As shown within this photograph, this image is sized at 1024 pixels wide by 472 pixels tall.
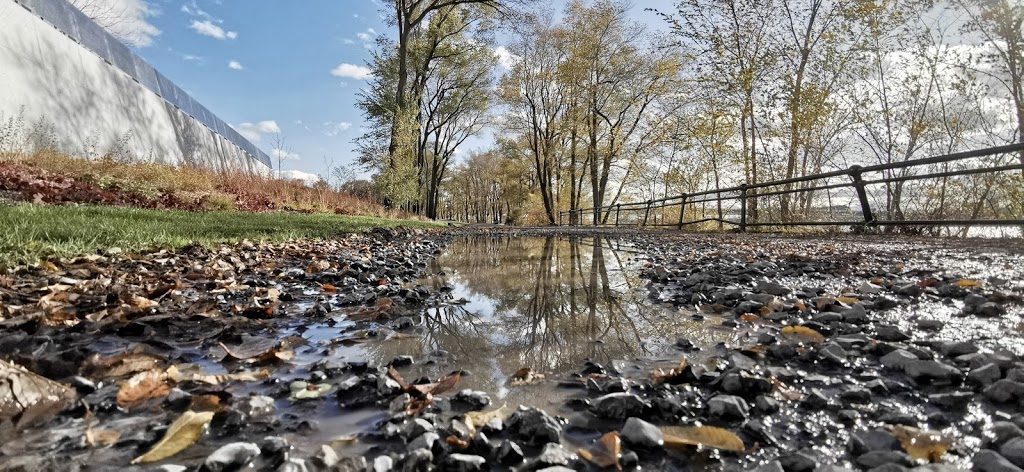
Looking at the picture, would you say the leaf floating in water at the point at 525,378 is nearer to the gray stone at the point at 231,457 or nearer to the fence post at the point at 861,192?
the gray stone at the point at 231,457

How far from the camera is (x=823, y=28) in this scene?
11.0 metres

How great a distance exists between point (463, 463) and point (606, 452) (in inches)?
13.3

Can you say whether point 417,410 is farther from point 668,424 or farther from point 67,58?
point 67,58

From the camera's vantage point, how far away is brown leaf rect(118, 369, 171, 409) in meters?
1.29

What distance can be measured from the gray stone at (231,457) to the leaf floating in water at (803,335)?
2057 mm

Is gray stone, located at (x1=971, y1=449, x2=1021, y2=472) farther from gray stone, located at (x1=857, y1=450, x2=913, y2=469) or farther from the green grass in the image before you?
the green grass

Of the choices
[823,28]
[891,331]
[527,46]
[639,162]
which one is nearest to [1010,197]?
[823,28]

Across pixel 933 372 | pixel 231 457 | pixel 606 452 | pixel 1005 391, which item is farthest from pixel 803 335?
pixel 231 457

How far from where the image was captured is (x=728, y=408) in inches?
48.6

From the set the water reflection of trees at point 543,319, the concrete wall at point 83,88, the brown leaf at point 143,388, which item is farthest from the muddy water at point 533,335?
the concrete wall at point 83,88

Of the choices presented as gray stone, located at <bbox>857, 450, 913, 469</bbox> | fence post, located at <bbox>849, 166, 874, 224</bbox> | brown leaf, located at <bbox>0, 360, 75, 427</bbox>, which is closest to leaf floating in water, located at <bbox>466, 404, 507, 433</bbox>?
gray stone, located at <bbox>857, 450, 913, 469</bbox>

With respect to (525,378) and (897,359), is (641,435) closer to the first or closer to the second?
(525,378)

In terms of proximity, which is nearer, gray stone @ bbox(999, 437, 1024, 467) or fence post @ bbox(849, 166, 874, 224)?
gray stone @ bbox(999, 437, 1024, 467)

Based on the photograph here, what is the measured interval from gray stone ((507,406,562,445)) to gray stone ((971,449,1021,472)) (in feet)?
2.88
